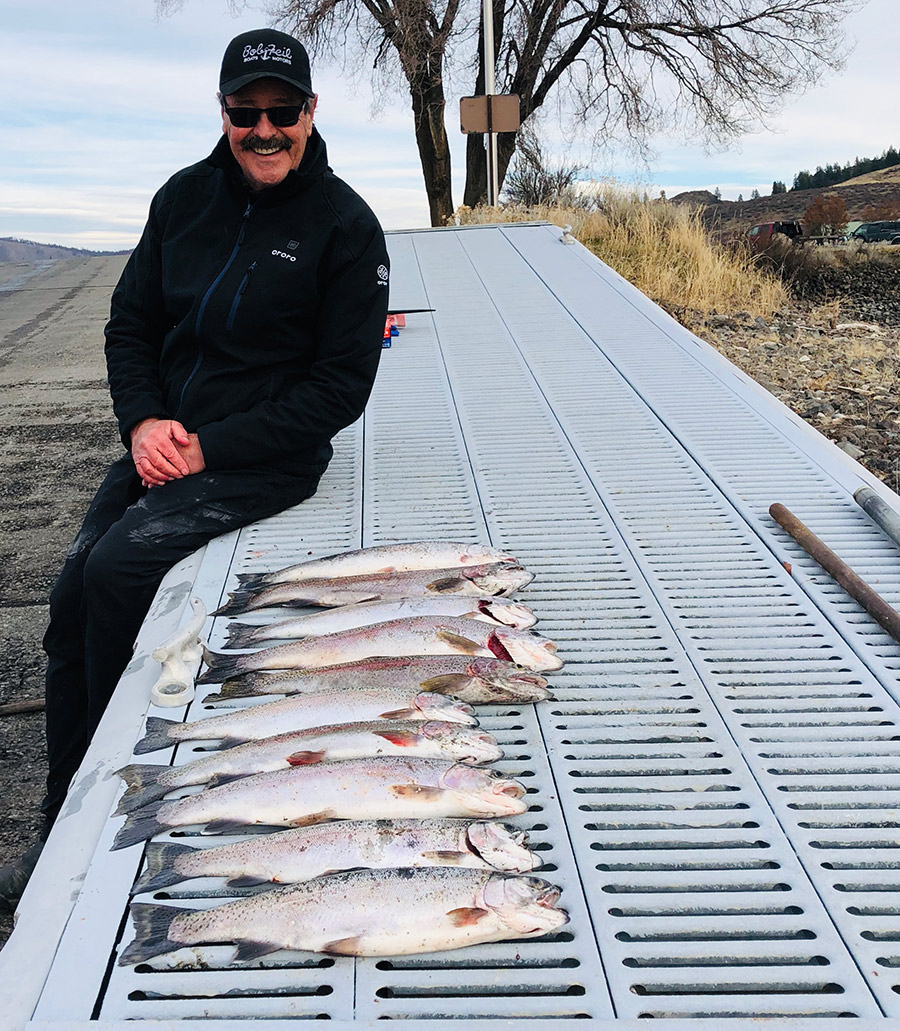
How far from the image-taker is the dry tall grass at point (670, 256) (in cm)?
1112

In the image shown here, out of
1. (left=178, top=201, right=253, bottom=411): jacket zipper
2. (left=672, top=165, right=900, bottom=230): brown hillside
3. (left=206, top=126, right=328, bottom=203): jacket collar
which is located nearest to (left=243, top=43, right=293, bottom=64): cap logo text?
(left=206, top=126, right=328, bottom=203): jacket collar

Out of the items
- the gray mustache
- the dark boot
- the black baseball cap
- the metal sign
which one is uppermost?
the metal sign

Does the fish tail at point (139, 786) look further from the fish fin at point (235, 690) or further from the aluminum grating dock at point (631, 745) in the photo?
the fish fin at point (235, 690)

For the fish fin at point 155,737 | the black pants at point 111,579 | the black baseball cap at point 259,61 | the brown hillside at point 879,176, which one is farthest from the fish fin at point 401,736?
the brown hillside at point 879,176

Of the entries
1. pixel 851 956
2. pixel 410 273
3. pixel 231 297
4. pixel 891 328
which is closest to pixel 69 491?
pixel 410 273

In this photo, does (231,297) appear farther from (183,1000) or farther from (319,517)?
(183,1000)

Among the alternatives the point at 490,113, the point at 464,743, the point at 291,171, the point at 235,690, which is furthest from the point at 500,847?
the point at 490,113

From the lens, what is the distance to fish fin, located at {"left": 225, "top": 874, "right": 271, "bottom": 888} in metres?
2.11

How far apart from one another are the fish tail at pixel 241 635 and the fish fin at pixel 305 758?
26.4 inches

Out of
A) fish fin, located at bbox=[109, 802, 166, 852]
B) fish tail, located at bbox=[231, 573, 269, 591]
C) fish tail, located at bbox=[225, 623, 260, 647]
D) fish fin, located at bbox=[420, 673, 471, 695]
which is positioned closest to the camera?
fish fin, located at bbox=[109, 802, 166, 852]

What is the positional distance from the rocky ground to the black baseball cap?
2795mm

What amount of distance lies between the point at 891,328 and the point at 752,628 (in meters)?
8.89

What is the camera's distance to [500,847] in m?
2.12

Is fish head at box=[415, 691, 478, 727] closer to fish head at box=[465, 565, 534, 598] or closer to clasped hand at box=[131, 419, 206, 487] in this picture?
fish head at box=[465, 565, 534, 598]
